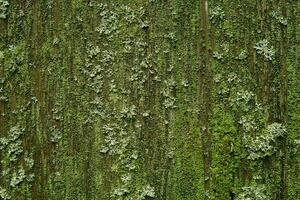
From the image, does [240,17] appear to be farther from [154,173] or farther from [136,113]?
[154,173]

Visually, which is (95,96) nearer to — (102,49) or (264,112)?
(102,49)

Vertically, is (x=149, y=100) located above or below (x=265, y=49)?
below

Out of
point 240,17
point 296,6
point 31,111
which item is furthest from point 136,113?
point 296,6

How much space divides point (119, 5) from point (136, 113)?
410 mm

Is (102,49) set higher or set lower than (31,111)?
higher

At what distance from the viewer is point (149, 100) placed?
1695 millimetres

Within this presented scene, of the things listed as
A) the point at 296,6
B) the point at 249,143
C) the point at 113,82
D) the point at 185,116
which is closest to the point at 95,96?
the point at 113,82

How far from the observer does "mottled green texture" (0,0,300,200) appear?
1.64m

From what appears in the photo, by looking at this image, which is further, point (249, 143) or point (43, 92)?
point (43, 92)

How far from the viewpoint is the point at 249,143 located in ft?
5.40

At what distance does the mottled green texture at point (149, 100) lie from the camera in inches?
64.7

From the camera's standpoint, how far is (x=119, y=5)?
1716 millimetres

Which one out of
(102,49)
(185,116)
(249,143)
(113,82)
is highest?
(102,49)

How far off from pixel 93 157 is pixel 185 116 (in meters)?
0.38
